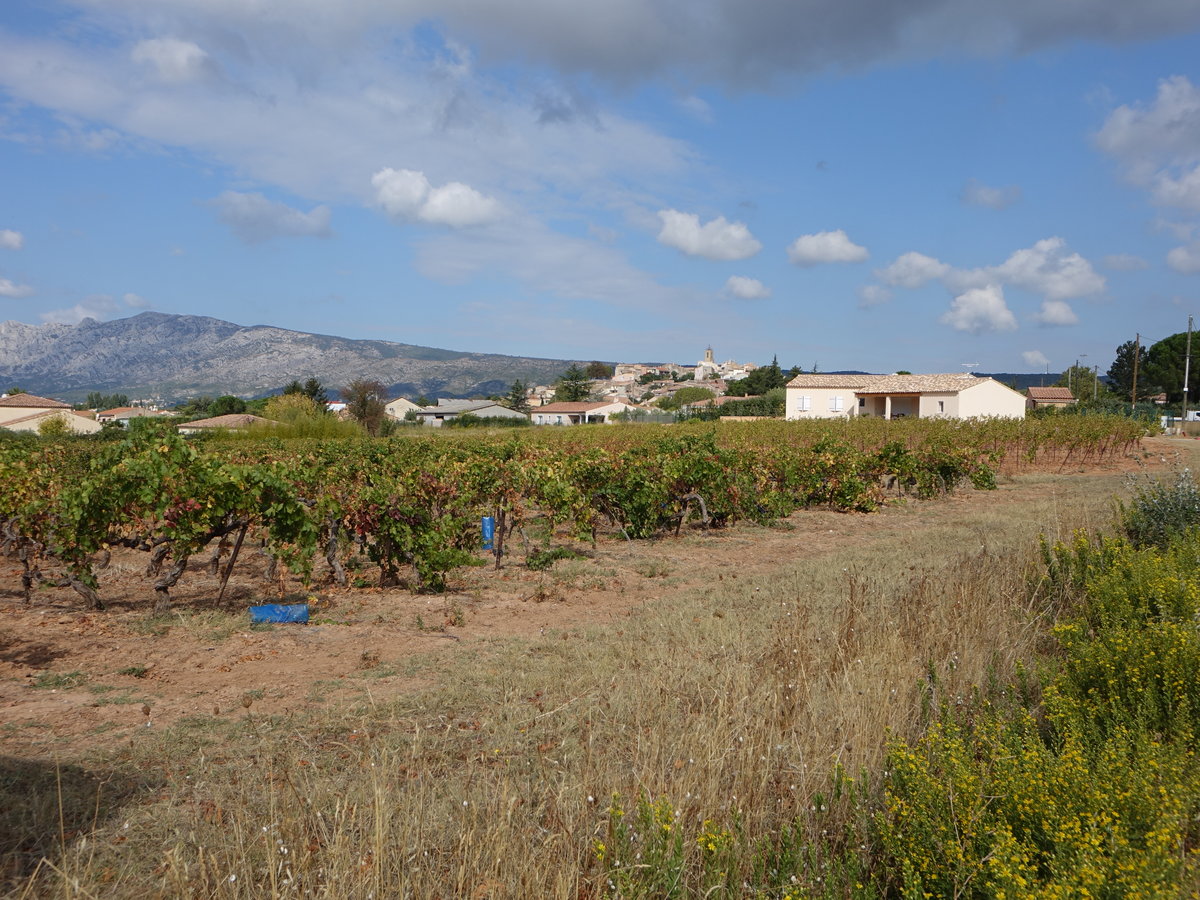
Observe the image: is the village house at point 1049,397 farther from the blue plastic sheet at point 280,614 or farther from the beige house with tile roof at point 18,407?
the beige house with tile roof at point 18,407

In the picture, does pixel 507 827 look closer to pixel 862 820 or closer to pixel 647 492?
pixel 862 820

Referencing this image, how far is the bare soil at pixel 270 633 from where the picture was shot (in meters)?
4.56

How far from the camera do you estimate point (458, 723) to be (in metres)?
4.21

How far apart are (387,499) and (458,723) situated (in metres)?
3.83

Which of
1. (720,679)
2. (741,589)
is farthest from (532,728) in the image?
(741,589)

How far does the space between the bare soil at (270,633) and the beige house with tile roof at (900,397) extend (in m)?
39.3

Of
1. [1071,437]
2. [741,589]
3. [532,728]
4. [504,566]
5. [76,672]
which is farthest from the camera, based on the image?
[1071,437]

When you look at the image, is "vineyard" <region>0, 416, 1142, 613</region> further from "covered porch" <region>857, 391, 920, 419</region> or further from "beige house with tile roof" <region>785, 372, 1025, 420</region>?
"covered porch" <region>857, 391, 920, 419</region>

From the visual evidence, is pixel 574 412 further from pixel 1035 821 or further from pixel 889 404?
pixel 1035 821

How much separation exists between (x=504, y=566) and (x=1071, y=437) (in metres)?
21.1

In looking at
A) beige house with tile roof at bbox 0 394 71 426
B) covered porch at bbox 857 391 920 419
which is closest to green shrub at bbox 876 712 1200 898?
covered porch at bbox 857 391 920 419

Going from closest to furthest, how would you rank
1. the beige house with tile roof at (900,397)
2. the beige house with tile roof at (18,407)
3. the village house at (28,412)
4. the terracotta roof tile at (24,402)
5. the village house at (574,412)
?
the beige house with tile roof at (900,397) → the village house at (28,412) → the beige house with tile roof at (18,407) → the terracotta roof tile at (24,402) → the village house at (574,412)

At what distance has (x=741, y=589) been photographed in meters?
7.66

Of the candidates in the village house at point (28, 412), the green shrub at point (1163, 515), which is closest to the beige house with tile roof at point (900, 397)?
the green shrub at point (1163, 515)
